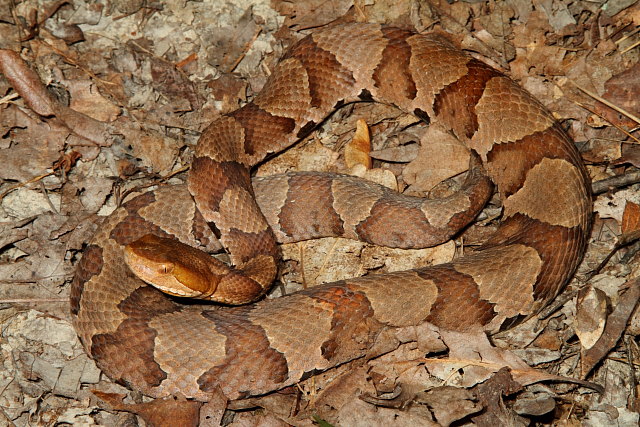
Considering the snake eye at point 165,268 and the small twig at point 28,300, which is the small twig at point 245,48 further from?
the small twig at point 28,300

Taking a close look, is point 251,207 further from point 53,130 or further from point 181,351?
point 53,130

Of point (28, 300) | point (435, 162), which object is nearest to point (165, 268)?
point (28, 300)

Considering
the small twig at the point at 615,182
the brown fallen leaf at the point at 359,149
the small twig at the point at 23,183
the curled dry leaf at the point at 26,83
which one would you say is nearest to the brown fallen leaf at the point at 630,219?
the small twig at the point at 615,182

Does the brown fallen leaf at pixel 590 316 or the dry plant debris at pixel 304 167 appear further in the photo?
the brown fallen leaf at pixel 590 316

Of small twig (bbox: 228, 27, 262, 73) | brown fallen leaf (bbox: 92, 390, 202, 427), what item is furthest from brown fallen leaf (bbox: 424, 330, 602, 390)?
small twig (bbox: 228, 27, 262, 73)

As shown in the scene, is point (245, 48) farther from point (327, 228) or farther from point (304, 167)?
point (327, 228)

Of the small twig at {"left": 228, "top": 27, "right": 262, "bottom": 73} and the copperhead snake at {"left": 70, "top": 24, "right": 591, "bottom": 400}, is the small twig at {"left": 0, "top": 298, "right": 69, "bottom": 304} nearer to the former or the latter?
the copperhead snake at {"left": 70, "top": 24, "right": 591, "bottom": 400}
